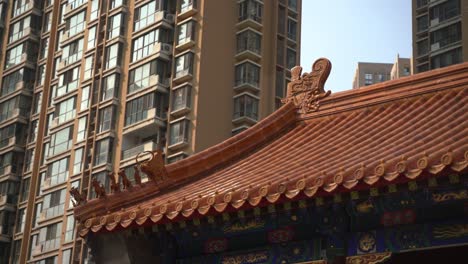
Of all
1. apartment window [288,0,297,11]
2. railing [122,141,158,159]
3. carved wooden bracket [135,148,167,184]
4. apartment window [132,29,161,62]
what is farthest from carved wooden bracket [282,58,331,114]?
apartment window [288,0,297,11]

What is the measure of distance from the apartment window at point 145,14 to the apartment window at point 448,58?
2015 cm

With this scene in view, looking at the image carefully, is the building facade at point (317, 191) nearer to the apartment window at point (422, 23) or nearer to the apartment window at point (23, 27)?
the apartment window at point (422, 23)

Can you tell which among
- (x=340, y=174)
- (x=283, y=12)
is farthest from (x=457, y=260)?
(x=283, y=12)

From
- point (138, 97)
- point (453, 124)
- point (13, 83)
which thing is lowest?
point (453, 124)

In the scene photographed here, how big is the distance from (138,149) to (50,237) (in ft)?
34.5

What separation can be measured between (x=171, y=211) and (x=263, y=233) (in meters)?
1.46

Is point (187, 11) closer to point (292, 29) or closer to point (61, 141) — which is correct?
point (292, 29)

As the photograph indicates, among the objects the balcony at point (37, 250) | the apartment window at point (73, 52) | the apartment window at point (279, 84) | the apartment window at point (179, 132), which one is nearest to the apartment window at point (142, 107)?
the apartment window at point (179, 132)

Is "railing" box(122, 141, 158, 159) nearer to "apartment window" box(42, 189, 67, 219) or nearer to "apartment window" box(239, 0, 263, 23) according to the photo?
"apartment window" box(42, 189, 67, 219)

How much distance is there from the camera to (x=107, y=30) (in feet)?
210

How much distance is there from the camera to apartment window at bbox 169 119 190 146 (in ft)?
182

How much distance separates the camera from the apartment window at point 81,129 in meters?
62.7

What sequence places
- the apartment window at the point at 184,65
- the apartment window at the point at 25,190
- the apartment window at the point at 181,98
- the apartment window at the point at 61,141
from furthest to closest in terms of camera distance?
the apartment window at the point at 25,190, the apartment window at the point at 61,141, the apartment window at the point at 184,65, the apartment window at the point at 181,98

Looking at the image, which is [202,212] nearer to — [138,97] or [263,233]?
[263,233]
